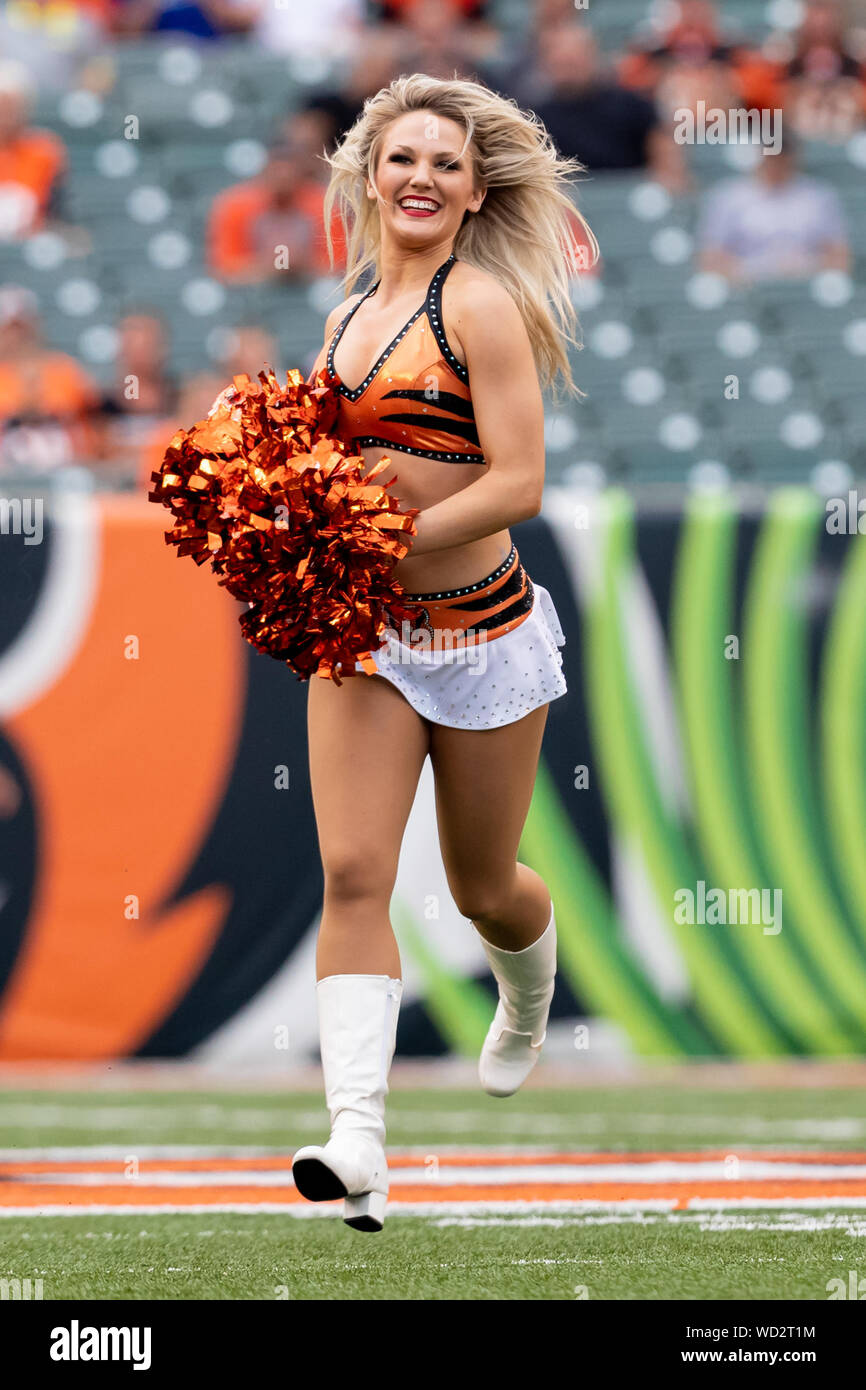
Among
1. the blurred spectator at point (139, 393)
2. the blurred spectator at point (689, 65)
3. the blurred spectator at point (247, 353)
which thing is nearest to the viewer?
the blurred spectator at point (139, 393)

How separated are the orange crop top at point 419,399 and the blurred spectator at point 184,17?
7.80 m

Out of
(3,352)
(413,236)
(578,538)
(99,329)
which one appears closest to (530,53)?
(99,329)

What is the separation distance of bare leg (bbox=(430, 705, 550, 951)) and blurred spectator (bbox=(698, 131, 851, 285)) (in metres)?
6.10

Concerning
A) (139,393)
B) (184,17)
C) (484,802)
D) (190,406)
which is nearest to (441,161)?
(484,802)

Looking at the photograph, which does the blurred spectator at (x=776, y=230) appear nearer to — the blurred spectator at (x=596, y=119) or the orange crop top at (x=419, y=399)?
the blurred spectator at (x=596, y=119)

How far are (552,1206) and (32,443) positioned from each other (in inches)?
181

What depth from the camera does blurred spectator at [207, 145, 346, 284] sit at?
29.0 ft

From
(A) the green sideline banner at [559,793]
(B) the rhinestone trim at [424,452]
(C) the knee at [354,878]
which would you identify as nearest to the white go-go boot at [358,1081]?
(C) the knee at [354,878]

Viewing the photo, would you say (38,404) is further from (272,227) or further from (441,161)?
(441,161)

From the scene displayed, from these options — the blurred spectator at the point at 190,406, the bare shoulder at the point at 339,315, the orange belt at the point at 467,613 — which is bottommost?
the orange belt at the point at 467,613

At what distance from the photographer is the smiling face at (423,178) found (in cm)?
323

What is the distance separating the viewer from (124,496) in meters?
6.25

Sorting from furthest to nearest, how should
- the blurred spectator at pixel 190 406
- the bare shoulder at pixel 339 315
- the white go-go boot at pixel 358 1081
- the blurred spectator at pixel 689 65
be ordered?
1. the blurred spectator at pixel 689 65
2. the blurred spectator at pixel 190 406
3. the bare shoulder at pixel 339 315
4. the white go-go boot at pixel 358 1081

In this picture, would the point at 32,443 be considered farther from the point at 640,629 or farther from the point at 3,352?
the point at 640,629
